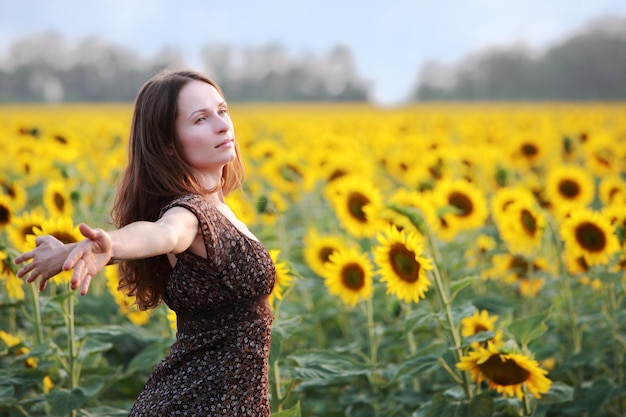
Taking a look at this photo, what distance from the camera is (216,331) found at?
7.97ft

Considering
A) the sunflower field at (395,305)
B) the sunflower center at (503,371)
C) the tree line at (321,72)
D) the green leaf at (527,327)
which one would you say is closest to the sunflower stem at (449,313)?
the sunflower field at (395,305)

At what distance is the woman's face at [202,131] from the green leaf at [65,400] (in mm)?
1096

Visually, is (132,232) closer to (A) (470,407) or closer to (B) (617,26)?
(A) (470,407)

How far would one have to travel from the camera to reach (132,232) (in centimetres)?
199

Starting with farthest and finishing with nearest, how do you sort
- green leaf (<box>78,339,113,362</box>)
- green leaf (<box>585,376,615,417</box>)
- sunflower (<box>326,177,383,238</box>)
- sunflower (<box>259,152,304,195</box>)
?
sunflower (<box>259,152,304,195</box>)
sunflower (<box>326,177,383,238</box>)
green leaf (<box>585,376,615,417</box>)
green leaf (<box>78,339,113,362</box>)

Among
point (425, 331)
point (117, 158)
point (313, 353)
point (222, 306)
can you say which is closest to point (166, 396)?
point (222, 306)

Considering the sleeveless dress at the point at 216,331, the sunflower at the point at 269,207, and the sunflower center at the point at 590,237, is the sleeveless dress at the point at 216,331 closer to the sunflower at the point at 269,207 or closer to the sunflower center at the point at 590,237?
the sunflower at the point at 269,207

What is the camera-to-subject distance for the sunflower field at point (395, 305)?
3158 millimetres

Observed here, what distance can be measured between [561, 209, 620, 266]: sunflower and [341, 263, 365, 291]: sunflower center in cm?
112

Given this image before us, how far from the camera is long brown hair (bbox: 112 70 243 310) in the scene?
251 cm

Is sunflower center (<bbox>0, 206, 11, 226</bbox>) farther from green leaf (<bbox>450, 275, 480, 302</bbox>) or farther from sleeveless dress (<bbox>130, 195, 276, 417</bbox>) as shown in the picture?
green leaf (<bbox>450, 275, 480, 302</bbox>)

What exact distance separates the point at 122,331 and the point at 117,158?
12.8 feet

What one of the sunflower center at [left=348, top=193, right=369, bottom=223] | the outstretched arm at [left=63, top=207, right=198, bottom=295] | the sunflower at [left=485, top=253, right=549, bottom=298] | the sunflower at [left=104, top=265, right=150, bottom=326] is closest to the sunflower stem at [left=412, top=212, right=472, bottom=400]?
the outstretched arm at [left=63, top=207, right=198, bottom=295]

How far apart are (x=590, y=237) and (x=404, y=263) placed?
1.41m
